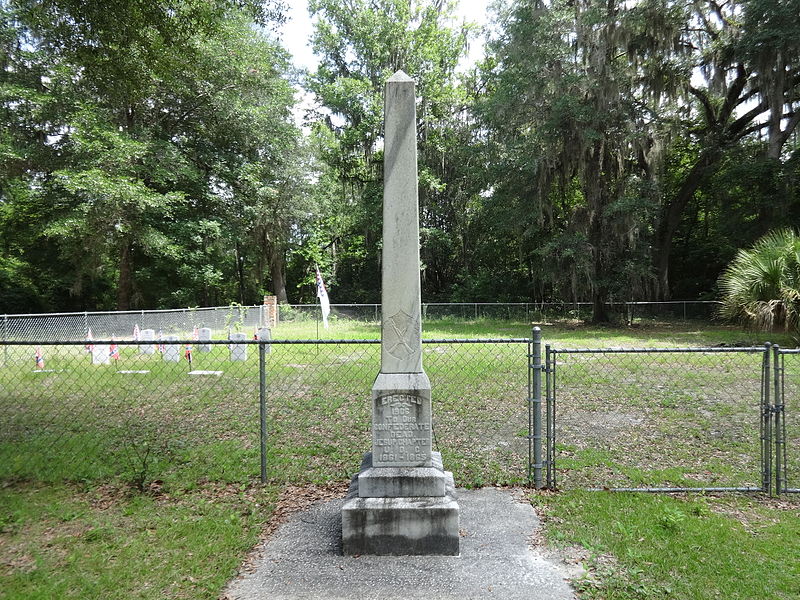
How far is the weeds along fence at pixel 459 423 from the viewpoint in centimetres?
466

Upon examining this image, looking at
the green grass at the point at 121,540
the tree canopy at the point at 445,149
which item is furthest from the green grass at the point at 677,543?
the tree canopy at the point at 445,149

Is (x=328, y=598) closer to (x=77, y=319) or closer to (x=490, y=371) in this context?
(x=490, y=371)

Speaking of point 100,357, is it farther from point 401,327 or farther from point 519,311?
point 519,311

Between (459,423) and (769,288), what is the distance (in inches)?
338

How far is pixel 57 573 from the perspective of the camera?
3203 mm

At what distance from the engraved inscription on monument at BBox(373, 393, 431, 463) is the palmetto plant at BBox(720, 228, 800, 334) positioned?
1031cm

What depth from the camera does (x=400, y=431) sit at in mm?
3693

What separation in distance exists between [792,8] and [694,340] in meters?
11.1

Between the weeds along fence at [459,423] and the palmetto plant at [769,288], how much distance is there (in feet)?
3.34

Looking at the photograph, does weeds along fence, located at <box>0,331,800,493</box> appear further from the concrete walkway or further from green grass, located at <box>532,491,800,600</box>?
the concrete walkway

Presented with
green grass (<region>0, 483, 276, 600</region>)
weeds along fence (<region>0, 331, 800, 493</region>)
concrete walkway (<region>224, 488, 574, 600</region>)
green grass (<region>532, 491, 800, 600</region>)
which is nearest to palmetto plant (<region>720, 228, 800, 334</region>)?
weeds along fence (<region>0, 331, 800, 493</region>)

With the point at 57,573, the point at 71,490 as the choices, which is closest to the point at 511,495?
the point at 57,573

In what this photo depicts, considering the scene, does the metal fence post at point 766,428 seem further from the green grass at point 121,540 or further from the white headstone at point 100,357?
the white headstone at point 100,357

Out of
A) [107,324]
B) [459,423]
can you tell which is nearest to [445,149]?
[107,324]
